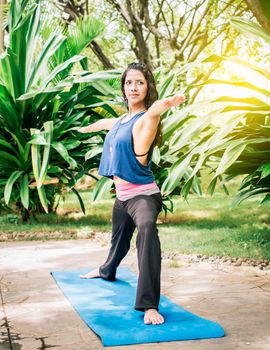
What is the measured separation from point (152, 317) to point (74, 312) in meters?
0.53

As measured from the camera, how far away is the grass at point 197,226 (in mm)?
5570

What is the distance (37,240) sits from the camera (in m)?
6.50

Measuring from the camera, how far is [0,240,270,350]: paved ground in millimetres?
2938

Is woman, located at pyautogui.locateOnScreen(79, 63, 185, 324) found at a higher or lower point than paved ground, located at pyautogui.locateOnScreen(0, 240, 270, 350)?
higher

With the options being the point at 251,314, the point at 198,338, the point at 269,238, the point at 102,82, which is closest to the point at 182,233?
the point at 269,238

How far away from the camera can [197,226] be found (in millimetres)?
7078

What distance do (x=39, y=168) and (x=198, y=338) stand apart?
3.71 metres

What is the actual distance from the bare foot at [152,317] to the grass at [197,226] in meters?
1.98

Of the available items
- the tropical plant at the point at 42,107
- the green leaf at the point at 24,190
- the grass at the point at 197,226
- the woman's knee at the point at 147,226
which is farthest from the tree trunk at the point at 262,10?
the green leaf at the point at 24,190

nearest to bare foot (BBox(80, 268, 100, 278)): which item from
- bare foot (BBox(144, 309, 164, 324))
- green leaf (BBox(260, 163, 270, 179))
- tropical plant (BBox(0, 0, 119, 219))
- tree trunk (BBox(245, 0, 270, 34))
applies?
bare foot (BBox(144, 309, 164, 324))

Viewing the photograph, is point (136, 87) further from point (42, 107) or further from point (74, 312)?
point (42, 107)

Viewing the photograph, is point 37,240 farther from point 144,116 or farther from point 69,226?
point 144,116

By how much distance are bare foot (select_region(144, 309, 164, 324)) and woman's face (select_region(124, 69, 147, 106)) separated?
4.30 feet

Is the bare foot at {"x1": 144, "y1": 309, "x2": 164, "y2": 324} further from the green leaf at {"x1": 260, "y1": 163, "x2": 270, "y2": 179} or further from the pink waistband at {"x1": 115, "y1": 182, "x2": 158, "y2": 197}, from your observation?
the green leaf at {"x1": 260, "y1": 163, "x2": 270, "y2": 179}
